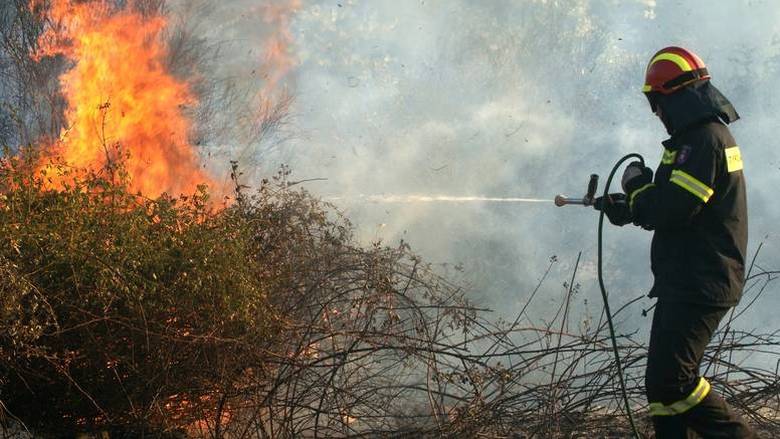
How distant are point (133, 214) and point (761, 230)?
8906 millimetres

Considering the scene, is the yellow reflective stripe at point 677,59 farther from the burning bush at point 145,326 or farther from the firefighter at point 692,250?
the burning bush at point 145,326

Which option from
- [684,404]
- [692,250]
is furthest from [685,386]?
[692,250]

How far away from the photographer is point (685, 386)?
3.66m

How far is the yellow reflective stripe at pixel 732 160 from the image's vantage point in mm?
3717

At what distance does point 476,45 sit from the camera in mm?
11797

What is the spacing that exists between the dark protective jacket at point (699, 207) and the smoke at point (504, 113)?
737cm

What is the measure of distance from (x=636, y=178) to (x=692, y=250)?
0.44 metres

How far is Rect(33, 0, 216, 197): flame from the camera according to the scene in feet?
30.4

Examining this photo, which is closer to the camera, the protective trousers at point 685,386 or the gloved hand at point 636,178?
the protective trousers at point 685,386

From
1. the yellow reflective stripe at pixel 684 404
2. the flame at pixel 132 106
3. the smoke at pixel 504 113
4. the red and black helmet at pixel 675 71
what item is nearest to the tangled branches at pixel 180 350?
the yellow reflective stripe at pixel 684 404

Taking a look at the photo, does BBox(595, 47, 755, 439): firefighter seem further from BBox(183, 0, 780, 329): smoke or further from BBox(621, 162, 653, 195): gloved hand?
BBox(183, 0, 780, 329): smoke

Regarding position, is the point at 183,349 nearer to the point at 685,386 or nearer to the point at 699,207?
the point at 685,386

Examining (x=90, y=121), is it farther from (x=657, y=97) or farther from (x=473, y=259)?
(x=657, y=97)

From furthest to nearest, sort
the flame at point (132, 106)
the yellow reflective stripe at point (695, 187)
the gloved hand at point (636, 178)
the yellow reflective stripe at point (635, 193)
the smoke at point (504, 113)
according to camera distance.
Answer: the smoke at point (504, 113) < the flame at point (132, 106) < the gloved hand at point (636, 178) < the yellow reflective stripe at point (635, 193) < the yellow reflective stripe at point (695, 187)
